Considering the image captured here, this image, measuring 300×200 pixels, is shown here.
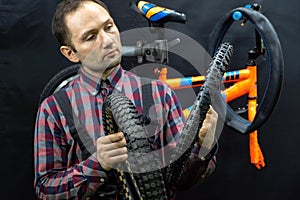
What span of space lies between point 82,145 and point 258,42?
0.87m

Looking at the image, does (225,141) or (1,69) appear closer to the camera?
(1,69)

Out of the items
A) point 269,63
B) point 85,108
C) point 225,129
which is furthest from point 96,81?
point 225,129

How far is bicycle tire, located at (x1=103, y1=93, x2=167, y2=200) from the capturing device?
1.76 feet

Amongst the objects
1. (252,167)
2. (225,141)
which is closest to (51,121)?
(225,141)

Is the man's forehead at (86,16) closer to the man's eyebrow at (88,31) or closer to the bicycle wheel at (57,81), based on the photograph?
the man's eyebrow at (88,31)

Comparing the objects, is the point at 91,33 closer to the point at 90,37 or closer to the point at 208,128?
the point at 90,37

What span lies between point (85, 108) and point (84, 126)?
1.5 inches

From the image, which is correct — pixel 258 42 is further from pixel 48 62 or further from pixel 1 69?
pixel 1 69

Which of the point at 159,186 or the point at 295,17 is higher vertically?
the point at 295,17

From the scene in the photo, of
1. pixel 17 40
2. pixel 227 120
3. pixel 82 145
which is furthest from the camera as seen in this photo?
pixel 17 40

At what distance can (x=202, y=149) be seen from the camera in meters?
0.66

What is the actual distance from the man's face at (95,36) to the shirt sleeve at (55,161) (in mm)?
132

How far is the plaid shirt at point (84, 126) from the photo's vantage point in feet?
2.19

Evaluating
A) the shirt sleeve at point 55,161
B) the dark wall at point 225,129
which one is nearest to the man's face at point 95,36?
the shirt sleeve at point 55,161
